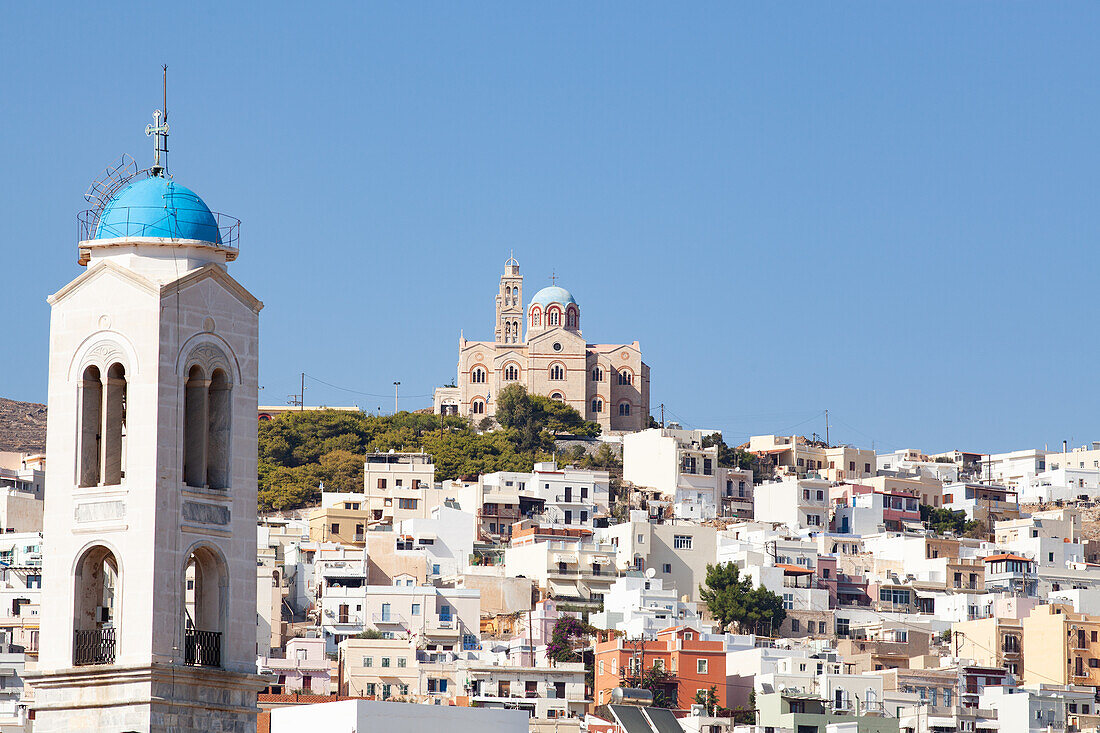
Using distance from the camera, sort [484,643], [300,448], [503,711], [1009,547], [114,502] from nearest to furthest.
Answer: [114,502] < [503,711] < [484,643] < [1009,547] < [300,448]

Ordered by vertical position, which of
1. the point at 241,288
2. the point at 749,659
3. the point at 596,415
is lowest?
the point at 749,659

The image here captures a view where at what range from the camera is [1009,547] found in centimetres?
8794

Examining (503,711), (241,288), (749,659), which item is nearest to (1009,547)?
(749,659)

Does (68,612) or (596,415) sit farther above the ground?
(596,415)

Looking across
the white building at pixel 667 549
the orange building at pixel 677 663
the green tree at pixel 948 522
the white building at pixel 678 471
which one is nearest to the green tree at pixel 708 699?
the orange building at pixel 677 663

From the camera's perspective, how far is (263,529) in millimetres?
78625

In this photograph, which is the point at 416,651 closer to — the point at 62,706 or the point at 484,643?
the point at 484,643

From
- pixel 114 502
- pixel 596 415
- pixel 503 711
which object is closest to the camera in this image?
pixel 114 502

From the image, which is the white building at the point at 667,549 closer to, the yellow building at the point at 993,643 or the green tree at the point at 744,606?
the green tree at the point at 744,606

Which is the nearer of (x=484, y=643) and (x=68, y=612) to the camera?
(x=68, y=612)

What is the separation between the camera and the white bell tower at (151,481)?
55.6 ft

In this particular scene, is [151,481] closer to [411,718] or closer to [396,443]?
[411,718]

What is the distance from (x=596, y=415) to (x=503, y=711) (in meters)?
88.7

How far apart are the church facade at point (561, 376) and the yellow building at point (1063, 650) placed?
145 feet
